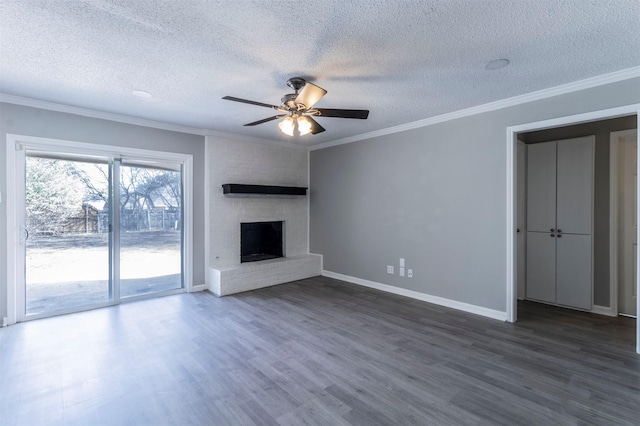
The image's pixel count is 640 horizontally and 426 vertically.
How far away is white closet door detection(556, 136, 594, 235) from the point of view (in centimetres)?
375

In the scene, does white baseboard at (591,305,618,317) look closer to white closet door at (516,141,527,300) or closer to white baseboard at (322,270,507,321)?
white closet door at (516,141,527,300)

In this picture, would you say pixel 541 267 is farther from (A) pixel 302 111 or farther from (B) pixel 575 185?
(A) pixel 302 111

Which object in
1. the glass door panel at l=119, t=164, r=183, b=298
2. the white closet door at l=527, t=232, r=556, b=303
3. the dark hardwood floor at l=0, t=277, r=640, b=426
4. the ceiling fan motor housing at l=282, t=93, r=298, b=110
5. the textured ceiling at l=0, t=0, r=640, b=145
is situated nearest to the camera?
the textured ceiling at l=0, t=0, r=640, b=145

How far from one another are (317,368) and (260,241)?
3333mm

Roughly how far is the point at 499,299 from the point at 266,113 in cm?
359

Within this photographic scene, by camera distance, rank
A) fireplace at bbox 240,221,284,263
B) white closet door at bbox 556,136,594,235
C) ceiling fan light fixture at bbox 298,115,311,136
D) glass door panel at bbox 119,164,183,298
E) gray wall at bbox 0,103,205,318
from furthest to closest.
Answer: fireplace at bbox 240,221,284,263 < glass door panel at bbox 119,164,183,298 < white closet door at bbox 556,136,594,235 < gray wall at bbox 0,103,205,318 < ceiling fan light fixture at bbox 298,115,311,136

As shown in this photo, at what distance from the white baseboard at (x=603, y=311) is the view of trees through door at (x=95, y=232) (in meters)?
5.55

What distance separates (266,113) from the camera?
388 cm

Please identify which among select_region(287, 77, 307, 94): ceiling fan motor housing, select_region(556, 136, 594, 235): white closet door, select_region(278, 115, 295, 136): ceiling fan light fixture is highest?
select_region(287, 77, 307, 94): ceiling fan motor housing

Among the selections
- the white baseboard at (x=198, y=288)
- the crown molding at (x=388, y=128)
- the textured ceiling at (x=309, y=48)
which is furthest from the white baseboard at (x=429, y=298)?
the textured ceiling at (x=309, y=48)

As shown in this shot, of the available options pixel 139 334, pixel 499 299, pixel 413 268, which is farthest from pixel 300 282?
pixel 499 299

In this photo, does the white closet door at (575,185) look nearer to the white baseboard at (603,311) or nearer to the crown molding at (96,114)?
the white baseboard at (603,311)

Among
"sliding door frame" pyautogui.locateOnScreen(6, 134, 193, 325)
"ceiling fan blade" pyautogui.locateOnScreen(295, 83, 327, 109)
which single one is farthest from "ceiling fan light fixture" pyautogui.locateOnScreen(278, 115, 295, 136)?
"sliding door frame" pyautogui.locateOnScreen(6, 134, 193, 325)

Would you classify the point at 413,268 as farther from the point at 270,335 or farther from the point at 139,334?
the point at 139,334
